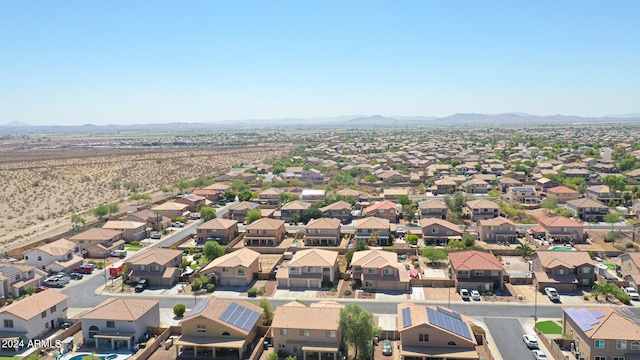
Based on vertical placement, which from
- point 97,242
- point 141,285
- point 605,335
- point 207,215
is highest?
point 207,215

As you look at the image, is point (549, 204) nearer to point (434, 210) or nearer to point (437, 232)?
point (434, 210)

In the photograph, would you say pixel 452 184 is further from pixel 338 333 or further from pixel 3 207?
pixel 3 207

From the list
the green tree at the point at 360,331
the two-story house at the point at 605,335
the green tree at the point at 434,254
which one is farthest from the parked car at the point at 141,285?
the two-story house at the point at 605,335

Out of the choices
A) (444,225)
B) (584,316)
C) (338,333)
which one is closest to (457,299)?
(584,316)

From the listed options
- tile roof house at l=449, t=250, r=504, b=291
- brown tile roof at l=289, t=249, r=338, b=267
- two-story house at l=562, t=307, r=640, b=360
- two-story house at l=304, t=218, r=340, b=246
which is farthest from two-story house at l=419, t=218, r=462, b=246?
two-story house at l=562, t=307, r=640, b=360

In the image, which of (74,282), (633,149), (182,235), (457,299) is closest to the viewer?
(457,299)

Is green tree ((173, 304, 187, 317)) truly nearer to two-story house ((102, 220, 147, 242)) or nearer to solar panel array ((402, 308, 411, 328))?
solar panel array ((402, 308, 411, 328))

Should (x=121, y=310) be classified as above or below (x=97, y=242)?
above

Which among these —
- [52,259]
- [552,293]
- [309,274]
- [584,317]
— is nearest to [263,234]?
[309,274]
